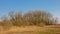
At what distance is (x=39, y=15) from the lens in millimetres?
52719

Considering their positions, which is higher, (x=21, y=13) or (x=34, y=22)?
(x=21, y=13)

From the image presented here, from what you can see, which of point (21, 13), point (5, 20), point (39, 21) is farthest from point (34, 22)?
point (5, 20)

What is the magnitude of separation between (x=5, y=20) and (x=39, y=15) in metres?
20.6

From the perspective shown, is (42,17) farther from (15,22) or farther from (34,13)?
(15,22)

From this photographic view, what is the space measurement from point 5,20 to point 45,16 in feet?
73.5

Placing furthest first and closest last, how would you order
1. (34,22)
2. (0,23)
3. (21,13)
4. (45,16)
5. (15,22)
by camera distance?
(45,16) → (34,22) → (21,13) → (15,22) → (0,23)

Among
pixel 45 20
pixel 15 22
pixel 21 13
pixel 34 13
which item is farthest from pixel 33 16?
pixel 15 22

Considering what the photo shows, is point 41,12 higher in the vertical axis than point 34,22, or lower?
higher

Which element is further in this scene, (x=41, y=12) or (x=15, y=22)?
(x=41, y=12)

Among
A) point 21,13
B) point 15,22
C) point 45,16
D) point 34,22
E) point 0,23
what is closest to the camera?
point 0,23

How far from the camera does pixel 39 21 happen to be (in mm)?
50531

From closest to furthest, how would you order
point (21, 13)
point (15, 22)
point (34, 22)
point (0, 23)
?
1. point (0, 23)
2. point (15, 22)
3. point (21, 13)
4. point (34, 22)

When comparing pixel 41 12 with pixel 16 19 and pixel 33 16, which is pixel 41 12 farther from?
pixel 16 19

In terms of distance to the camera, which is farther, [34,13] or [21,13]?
[34,13]
